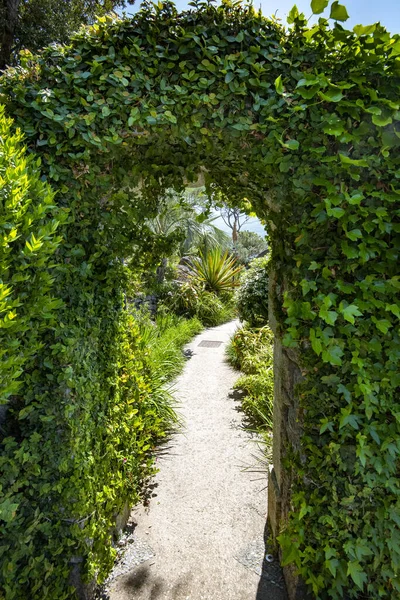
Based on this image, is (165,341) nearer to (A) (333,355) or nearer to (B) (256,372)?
(B) (256,372)

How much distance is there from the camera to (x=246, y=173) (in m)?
1.76

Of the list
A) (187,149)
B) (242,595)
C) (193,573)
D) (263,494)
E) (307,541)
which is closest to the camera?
(307,541)

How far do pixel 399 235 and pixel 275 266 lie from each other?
1.97 ft

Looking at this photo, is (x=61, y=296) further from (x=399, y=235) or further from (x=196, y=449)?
(x=196, y=449)

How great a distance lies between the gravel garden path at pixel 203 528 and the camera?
1.95 meters

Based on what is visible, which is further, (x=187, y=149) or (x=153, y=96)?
(x=187, y=149)

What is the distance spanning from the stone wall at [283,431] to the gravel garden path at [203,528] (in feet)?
0.81

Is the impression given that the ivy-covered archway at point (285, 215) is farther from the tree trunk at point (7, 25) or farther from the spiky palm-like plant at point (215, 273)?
the spiky palm-like plant at point (215, 273)

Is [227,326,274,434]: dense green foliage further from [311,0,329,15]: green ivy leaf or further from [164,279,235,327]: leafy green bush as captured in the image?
[311,0,329,15]: green ivy leaf

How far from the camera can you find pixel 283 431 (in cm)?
194

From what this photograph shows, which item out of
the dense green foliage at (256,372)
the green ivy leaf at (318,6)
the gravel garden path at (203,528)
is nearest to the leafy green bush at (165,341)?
the gravel garden path at (203,528)

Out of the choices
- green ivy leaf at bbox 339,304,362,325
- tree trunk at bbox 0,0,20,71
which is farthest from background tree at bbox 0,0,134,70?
green ivy leaf at bbox 339,304,362,325

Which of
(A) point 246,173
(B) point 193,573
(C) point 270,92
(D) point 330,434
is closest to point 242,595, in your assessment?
(B) point 193,573

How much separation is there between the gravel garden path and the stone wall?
0.25 metres
